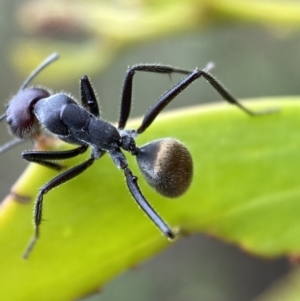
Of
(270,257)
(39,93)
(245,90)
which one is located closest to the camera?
(270,257)

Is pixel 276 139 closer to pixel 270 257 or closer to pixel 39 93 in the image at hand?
pixel 270 257

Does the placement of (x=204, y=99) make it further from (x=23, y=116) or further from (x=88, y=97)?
(x=23, y=116)

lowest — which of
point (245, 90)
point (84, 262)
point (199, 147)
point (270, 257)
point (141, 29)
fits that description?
point (245, 90)

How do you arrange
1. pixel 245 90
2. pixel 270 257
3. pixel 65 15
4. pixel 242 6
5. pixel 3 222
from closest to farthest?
1. pixel 3 222
2. pixel 270 257
3. pixel 242 6
4. pixel 65 15
5. pixel 245 90

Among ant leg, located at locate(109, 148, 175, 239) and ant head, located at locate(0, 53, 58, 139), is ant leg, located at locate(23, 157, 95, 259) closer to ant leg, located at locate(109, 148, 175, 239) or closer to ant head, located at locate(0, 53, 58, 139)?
ant leg, located at locate(109, 148, 175, 239)

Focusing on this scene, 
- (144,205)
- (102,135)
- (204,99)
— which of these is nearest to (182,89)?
(102,135)

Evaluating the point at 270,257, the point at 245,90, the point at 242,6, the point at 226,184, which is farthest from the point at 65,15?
the point at 245,90

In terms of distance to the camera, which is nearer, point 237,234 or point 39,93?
point 237,234

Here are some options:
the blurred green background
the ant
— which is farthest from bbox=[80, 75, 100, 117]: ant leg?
the blurred green background
